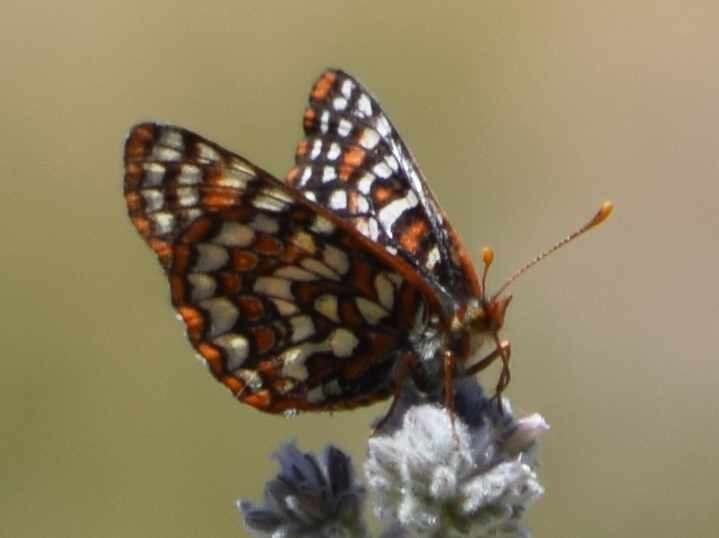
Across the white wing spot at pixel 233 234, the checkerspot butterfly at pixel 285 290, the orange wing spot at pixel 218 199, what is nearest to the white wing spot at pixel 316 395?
the checkerspot butterfly at pixel 285 290

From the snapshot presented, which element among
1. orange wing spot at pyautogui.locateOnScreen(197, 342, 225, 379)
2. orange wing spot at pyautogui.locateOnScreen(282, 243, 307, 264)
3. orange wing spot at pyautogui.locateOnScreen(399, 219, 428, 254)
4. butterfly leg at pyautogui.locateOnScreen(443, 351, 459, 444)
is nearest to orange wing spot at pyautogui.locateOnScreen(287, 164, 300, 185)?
orange wing spot at pyautogui.locateOnScreen(399, 219, 428, 254)

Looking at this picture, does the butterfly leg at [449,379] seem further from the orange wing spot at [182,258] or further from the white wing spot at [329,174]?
the white wing spot at [329,174]

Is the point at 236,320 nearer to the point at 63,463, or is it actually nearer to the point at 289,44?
the point at 63,463

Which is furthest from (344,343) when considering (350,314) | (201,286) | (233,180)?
(233,180)

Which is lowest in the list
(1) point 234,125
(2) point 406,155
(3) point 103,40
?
(2) point 406,155

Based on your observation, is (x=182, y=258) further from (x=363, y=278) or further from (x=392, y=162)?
(x=392, y=162)

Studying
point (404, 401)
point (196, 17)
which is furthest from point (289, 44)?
point (404, 401)
